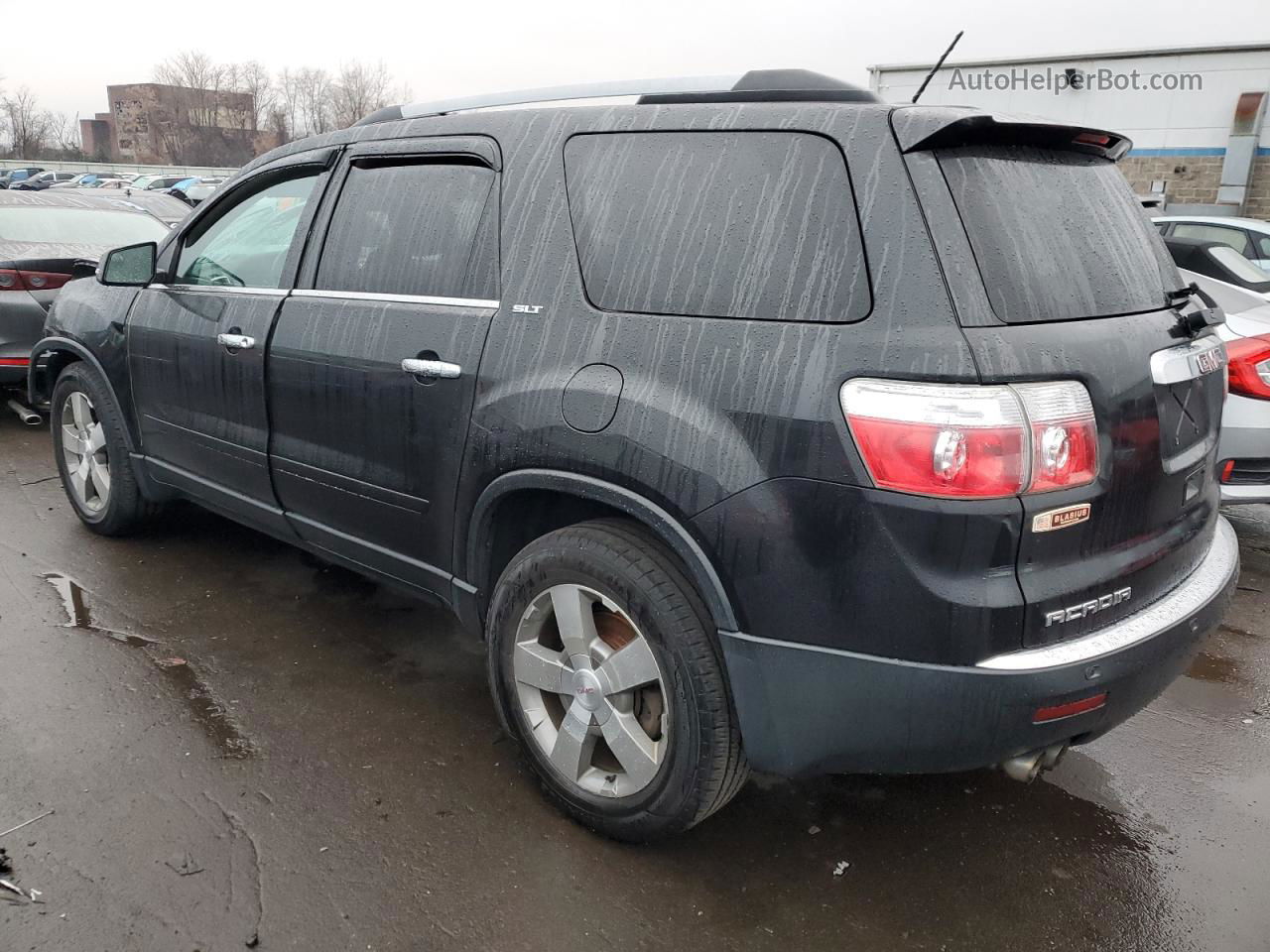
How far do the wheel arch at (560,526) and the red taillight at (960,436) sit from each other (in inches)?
18.3

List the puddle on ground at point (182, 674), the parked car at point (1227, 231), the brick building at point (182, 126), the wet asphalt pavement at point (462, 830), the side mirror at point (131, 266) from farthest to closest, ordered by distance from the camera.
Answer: the brick building at point (182, 126)
the parked car at point (1227, 231)
the side mirror at point (131, 266)
the puddle on ground at point (182, 674)
the wet asphalt pavement at point (462, 830)

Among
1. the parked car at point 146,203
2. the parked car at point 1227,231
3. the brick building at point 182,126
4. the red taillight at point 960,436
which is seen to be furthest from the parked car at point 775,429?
the brick building at point 182,126

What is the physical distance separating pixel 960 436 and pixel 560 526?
1.16 metres

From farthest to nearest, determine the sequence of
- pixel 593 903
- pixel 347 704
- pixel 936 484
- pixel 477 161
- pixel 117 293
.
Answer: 1. pixel 117 293
2. pixel 347 704
3. pixel 477 161
4. pixel 593 903
5. pixel 936 484

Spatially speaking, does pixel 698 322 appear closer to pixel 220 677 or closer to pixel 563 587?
pixel 563 587

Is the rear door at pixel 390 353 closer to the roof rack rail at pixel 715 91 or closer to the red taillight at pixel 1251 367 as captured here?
the roof rack rail at pixel 715 91

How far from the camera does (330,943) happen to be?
2.21 metres

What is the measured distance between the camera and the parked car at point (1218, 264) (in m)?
6.62

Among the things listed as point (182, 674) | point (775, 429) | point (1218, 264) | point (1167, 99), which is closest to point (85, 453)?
point (182, 674)

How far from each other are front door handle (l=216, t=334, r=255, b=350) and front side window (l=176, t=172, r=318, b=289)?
20 cm

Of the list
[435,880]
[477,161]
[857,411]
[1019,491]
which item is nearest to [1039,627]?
[1019,491]

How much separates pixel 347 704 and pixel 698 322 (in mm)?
1864

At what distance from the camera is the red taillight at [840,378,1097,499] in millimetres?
1922

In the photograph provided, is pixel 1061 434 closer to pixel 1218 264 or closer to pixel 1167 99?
pixel 1218 264
